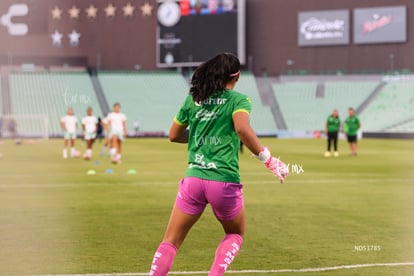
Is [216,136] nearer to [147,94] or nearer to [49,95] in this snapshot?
[147,94]

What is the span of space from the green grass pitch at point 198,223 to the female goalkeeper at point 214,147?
0.49 metres

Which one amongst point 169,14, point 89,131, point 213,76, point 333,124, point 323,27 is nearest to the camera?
point 213,76

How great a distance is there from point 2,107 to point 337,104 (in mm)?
28297

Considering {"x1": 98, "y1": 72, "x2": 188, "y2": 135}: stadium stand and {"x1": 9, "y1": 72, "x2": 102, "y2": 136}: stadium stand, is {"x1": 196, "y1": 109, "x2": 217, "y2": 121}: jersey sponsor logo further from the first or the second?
{"x1": 98, "y1": 72, "x2": 188, "y2": 135}: stadium stand

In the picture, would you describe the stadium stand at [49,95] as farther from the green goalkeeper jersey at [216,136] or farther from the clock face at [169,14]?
the green goalkeeper jersey at [216,136]

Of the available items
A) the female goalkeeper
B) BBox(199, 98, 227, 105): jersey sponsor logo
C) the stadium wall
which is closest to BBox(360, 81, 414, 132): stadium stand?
the stadium wall

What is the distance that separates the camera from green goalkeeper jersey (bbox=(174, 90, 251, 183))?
6355 millimetres

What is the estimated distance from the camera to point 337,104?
69.4 meters

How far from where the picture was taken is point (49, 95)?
72.4 meters

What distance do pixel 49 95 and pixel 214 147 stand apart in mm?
67681

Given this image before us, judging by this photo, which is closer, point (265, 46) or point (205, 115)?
point (205, 115)

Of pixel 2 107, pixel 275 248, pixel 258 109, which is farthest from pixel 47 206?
pixel 258 109

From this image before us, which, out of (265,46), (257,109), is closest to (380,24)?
(265,46)

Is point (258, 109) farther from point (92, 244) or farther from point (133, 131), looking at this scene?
point (92, 244)
